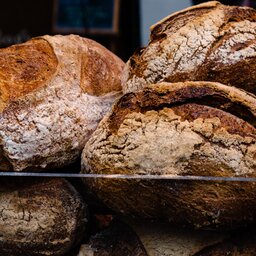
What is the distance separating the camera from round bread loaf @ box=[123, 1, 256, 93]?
4.33 feet

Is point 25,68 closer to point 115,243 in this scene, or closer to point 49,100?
point 49,100

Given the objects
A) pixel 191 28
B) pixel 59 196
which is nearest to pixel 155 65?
pixel 191 28

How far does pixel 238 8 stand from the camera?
4.63 feet

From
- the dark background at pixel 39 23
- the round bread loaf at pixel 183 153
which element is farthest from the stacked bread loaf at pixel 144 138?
the dark background at pixel 39 23

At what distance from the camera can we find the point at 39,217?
4.46ft

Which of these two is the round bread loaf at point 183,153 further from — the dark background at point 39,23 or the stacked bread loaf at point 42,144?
the dark background at point 39,23

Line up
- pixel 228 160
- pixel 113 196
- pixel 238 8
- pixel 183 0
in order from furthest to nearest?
1. pixel 183 0
2. pixel 238 8
3. pixel 113 196
4. pixel 228 160

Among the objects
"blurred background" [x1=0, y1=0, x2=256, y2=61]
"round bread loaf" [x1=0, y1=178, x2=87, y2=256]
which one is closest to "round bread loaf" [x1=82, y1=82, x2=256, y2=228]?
"round bread loaf" [x1=0, y1=178, x2=87, y2=256]

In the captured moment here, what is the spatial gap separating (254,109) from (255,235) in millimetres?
241

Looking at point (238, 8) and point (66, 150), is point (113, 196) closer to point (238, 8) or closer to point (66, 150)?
point (66, 150)

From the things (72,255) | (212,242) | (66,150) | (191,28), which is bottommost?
Answer: (72,255)

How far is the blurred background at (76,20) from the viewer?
2371 mm

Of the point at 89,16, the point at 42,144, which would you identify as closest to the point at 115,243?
the point at 42,144

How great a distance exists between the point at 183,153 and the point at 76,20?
51.8 inches
